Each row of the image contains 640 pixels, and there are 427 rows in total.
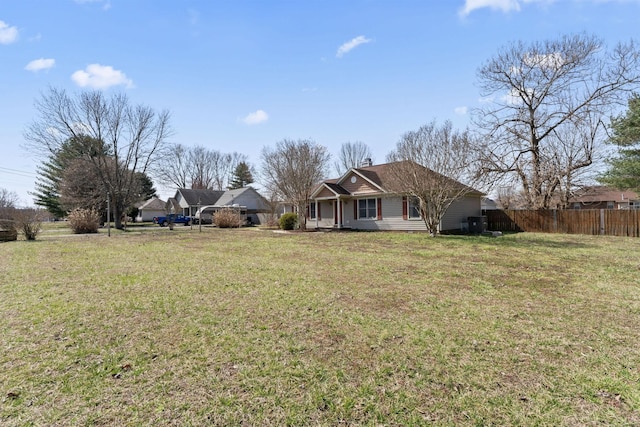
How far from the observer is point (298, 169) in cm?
2216

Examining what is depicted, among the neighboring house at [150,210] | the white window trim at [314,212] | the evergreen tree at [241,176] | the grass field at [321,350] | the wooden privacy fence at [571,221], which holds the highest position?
the evergreen tree at [241,176]

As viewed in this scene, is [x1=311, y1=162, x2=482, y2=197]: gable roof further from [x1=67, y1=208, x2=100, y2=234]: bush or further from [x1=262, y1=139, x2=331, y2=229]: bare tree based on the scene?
[x1=67, y1=208, x2=100, y2=234]: bush

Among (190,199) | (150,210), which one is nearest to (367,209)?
(190,199)

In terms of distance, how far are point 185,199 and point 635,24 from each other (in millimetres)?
43366

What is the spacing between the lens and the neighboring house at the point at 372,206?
62.3 ft

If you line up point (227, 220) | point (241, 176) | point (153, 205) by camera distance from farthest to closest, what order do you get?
1. point (241, 176)
2. point (153, 205)
3. point (227, 220)

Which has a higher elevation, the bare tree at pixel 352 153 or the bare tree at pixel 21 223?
the bare tree at pixel 352 153

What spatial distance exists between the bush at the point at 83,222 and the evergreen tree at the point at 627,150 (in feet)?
105

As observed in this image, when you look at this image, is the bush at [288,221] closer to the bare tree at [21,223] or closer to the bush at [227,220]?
the bush at [227,220]

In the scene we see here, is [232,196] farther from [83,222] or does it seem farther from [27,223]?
[27,223]

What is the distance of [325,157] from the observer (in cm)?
2366

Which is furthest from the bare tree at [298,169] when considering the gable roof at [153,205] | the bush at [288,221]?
the gable roof at [153,205]

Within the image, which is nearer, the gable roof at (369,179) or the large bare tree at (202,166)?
the gable roof at (369,179)

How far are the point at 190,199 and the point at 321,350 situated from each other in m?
43.4
